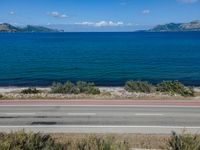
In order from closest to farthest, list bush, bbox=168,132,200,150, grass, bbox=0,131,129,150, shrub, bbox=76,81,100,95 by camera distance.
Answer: grass, bbox=0,131,129,150, bush, bbox=168,132,200,150, shrub, bbox=76,81,100,95

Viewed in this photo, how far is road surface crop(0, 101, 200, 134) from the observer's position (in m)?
20.1

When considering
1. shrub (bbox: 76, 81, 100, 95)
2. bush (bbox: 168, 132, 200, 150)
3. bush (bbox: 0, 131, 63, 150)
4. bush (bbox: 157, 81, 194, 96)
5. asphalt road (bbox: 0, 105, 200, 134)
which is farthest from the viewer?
shrub (bbox: 76, 81, 100, 95)

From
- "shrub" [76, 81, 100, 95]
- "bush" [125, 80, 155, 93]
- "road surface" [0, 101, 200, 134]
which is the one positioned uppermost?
"road surface" [0, 101, 200, 134]

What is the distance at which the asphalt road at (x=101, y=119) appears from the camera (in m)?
20.1

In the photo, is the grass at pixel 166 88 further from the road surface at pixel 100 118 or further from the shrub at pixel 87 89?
the road surface at pixel 100 118

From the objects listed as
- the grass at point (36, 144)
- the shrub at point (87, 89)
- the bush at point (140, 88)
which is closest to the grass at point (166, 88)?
the bush at point (140, 88)

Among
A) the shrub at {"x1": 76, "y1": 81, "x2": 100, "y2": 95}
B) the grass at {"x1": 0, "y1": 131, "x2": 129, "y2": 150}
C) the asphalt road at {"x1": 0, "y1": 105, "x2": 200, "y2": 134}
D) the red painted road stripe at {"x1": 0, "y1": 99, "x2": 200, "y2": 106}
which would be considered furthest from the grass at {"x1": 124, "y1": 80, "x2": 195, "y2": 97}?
the grass at {"x1": 0, "y1": 131, "x2": 129, "y2": 150}

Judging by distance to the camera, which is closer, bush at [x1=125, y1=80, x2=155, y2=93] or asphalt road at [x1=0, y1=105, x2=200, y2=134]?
asphalt road at [x1=0, y1=105, x2=200, y2=134]

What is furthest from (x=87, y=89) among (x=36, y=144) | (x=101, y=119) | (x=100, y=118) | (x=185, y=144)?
(x=185, y=144)

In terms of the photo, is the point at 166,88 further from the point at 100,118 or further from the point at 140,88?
the point at 100,118

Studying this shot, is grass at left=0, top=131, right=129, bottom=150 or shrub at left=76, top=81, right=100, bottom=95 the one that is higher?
grass at left=0, top=131, right=129, bottom=150

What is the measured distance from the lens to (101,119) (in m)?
22.0

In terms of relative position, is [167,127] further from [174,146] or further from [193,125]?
[174,146]

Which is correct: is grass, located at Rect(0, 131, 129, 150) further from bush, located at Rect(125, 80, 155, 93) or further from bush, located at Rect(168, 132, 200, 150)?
bush, located at Rect(125, 80, 155, 93)
